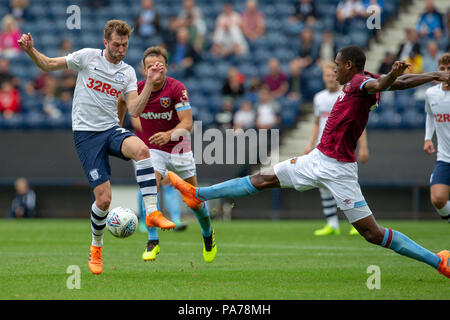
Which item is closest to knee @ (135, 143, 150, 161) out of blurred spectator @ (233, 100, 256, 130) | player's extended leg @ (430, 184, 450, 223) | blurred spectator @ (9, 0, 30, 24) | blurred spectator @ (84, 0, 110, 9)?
player's extended leg @ (430, 184, 450, 223)

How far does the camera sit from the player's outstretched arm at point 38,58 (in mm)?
7152

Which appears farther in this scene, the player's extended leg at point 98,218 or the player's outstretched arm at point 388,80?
the player's extended leg at point 98,218

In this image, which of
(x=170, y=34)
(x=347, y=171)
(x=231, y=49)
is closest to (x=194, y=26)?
(x=170, y=34)

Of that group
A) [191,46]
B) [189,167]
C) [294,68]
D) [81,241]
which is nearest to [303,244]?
[189,167]

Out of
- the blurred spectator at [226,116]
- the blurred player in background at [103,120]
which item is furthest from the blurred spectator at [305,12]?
the blurred player in background at [103,120]

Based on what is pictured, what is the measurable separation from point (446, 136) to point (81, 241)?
572 cm

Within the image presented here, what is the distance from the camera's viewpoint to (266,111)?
56.8 feet

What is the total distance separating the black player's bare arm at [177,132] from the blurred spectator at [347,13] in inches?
444

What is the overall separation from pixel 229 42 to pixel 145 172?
1296 cm

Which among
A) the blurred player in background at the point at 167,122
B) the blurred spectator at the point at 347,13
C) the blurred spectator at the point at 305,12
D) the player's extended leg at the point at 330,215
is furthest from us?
the blurred spectator at the point at 305,12

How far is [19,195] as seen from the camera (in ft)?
57.8

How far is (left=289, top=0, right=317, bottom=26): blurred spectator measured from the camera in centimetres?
1970

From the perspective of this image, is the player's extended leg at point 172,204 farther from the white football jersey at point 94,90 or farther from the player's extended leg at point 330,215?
the white football jersey at point 94,90

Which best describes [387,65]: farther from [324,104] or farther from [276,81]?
[324,104]
